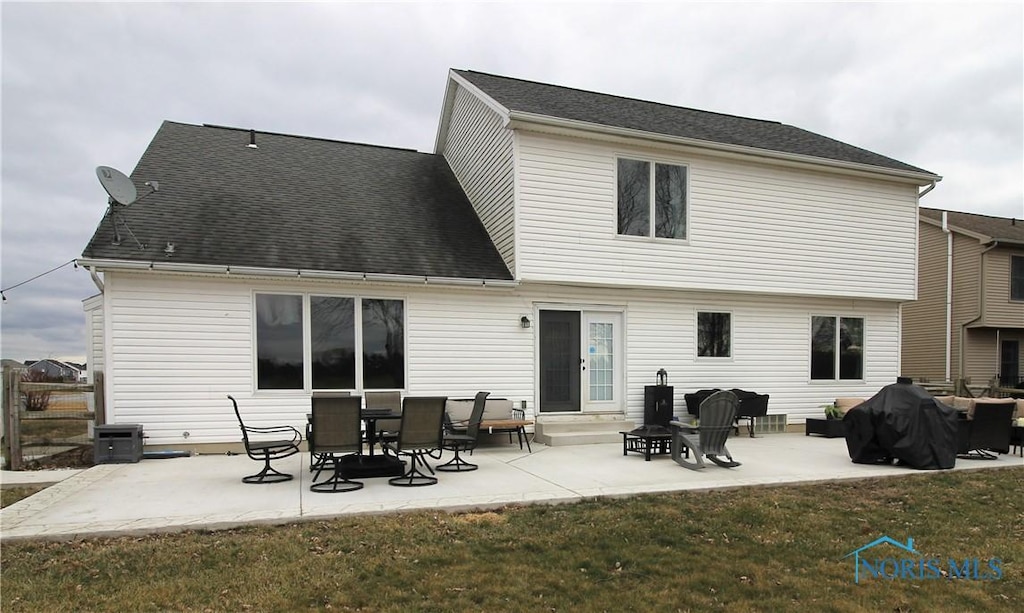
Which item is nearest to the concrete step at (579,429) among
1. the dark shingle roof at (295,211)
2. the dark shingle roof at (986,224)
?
the dark shingle roof at (295,211)

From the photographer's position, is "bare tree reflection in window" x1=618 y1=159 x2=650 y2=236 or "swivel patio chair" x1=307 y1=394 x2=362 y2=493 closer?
"swivel patio chair" x1=307 y1=394 x2=362 y2=493

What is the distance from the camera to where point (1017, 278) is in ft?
62.1

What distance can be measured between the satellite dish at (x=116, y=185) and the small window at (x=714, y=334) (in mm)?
10072

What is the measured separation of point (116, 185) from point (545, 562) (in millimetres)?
8089

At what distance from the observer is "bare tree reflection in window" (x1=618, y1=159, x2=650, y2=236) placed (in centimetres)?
1063

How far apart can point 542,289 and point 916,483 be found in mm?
6116

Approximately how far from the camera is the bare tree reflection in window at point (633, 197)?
10633mm

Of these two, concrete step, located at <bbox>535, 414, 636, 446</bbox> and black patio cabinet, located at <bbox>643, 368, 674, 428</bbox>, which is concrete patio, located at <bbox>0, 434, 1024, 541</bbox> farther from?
black patio cabinet, located at <bbox>643, 368, 674, 428</bbox>

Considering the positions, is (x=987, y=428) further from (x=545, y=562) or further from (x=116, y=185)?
(x=116, y=185)

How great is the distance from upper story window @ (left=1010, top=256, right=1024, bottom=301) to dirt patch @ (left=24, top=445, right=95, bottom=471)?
81.9 feet

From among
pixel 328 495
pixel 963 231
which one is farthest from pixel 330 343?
pixel 963 231

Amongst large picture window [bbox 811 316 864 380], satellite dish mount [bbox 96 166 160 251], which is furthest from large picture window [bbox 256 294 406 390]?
large picture window [bbox 811 316 864 380]

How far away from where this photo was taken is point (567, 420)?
10250 millimetres

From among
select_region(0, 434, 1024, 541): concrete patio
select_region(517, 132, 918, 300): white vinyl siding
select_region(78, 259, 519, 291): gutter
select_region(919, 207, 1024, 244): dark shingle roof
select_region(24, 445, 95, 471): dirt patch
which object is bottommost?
select_region(24, 445, 95, 471): dirt patch
